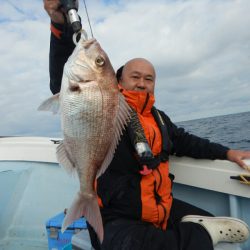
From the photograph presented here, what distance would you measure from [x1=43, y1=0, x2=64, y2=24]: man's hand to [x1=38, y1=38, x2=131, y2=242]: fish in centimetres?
51

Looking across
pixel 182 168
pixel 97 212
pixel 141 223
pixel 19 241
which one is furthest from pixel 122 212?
pixel 19 241

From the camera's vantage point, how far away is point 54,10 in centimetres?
238

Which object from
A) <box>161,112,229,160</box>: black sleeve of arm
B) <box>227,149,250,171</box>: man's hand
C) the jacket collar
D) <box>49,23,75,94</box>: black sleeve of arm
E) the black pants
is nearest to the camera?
the black pants

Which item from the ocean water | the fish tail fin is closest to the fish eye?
the fish tail fin

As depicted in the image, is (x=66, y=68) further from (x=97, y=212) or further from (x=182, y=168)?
(x=182, y=168)

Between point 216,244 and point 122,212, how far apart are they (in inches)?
33.3

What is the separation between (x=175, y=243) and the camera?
231 centimetres

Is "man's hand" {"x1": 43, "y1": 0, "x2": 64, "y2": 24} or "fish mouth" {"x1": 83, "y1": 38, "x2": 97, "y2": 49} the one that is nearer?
"fish mouth" {"x1": 83, "y1": 38, "x2": 97, "y2": 49}

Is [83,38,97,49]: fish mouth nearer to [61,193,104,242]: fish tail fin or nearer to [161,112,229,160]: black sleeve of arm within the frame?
[61,193,104,242]: fish tail fin

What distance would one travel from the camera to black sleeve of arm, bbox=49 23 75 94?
2.51 metres

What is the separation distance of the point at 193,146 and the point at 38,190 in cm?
262

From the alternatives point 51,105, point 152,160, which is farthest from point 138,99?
point 51,105

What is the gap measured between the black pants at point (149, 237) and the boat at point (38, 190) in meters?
0.90

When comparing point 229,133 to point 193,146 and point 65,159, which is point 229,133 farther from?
point 65,159
